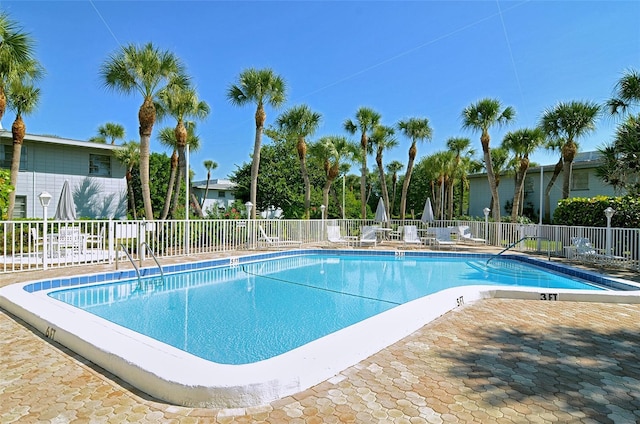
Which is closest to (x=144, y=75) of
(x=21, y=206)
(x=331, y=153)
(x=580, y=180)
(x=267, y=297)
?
(x=267, y=297)

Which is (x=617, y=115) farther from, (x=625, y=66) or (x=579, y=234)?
(x=579, y=234)

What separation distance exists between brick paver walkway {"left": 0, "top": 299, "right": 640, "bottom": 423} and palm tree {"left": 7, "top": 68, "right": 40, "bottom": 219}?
38.4 ft

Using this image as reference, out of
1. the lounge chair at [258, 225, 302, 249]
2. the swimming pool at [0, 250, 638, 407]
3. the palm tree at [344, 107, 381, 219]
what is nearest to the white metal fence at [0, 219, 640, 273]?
the lounge chair at [258, 225, 302, 249]

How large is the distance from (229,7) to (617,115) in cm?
1303

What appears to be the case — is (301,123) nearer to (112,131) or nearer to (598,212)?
(598,212)

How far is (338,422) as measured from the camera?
93.3 inches

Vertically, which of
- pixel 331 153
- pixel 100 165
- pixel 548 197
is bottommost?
pixel 548 197

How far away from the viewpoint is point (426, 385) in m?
2.92

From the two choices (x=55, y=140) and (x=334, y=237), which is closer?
(x=334, y=237)

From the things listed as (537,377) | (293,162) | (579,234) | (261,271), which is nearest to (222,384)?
(537,377)

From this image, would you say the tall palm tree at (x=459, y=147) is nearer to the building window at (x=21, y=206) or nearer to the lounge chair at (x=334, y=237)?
the lounge chair at (x=334, y=237)

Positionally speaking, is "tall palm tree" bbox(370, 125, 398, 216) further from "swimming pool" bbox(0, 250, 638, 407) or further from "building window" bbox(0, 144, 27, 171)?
"building window" bbox(0, 144, 27, 171)

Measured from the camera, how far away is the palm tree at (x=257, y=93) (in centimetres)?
1577

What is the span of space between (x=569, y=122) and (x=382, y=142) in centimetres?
966
